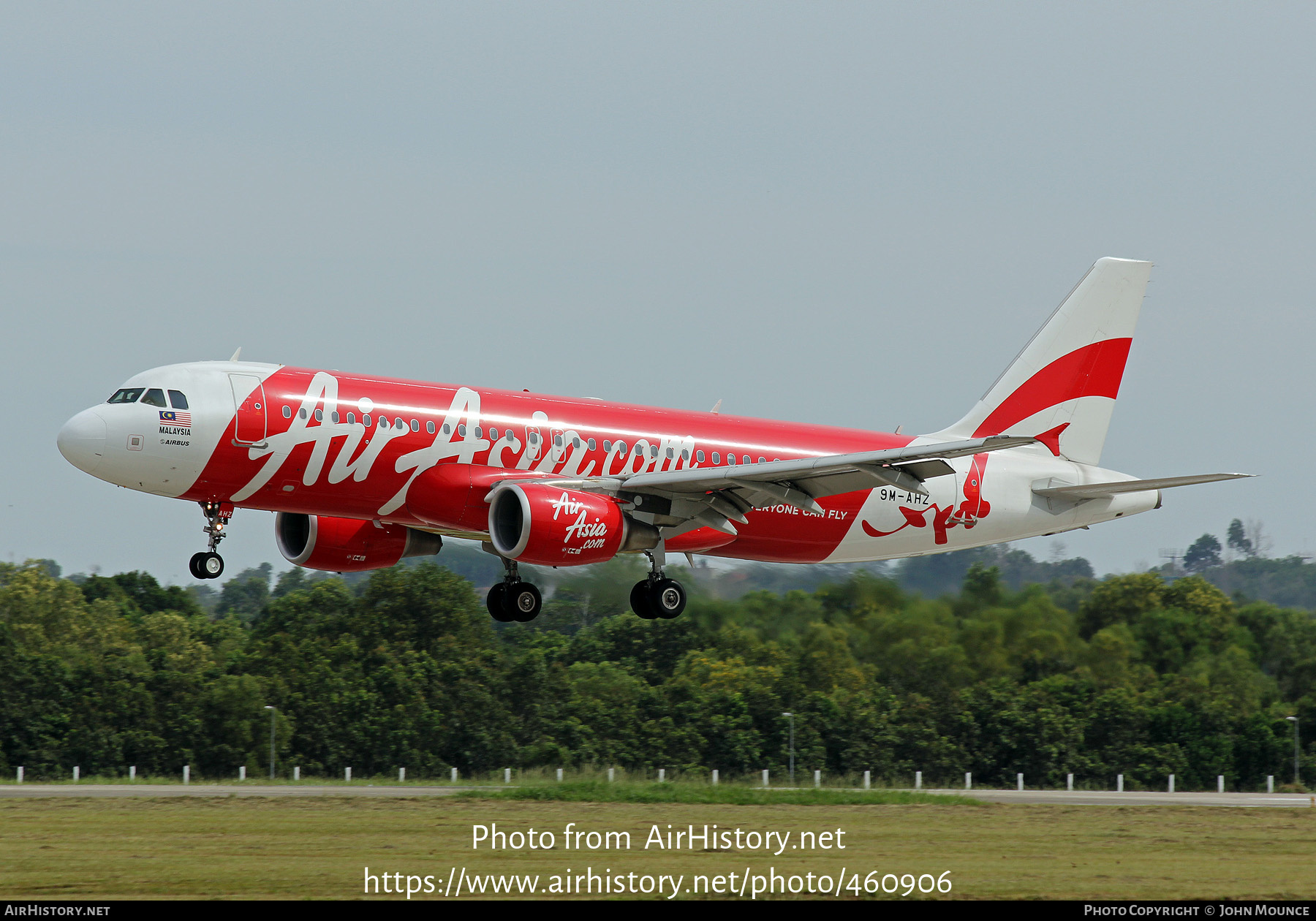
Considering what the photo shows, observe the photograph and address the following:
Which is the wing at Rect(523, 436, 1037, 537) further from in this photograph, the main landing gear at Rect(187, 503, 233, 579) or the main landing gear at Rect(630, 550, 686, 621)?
the main landing gear at Rect(187, 503, 233, 579)

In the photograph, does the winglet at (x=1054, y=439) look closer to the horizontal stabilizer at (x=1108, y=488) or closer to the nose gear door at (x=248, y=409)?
the horizontal stabilizer at (x=1108, y=488)

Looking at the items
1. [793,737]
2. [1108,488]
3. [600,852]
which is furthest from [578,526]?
[793,737]

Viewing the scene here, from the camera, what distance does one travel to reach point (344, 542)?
3559 cm

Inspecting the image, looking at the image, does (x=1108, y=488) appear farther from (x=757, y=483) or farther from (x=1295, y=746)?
(x=1295, y=746)

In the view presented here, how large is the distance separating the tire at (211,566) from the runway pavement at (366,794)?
13.5 m

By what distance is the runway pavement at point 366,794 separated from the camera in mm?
44031

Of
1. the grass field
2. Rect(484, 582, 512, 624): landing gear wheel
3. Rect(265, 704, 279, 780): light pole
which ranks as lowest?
Rect(265, 704, 279, 780): light pole

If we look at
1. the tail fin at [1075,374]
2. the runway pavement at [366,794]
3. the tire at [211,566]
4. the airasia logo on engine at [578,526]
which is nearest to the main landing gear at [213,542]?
the tire at [211,566]

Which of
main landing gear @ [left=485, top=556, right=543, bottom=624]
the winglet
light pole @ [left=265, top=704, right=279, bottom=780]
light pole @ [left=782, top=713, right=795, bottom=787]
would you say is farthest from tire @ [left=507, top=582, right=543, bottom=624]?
light pole @ [left=265, top=704, right=279, bottom=780]

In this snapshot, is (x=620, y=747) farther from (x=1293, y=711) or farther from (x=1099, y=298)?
(x=1099, y=298)

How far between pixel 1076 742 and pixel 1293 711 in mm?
11329

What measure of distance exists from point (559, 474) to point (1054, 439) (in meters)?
13.9

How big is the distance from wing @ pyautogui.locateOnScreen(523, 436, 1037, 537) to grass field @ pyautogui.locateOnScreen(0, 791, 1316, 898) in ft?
21.6

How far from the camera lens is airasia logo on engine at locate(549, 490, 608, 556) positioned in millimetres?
31328
